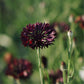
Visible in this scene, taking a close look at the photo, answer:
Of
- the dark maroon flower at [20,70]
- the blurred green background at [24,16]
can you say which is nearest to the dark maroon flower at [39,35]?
the dark maroon flower at [20,70]

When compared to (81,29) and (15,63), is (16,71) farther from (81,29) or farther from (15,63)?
(81,29)

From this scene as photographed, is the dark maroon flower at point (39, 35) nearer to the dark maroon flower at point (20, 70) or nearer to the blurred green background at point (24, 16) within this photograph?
the dark maroon flower at point (20, 70)

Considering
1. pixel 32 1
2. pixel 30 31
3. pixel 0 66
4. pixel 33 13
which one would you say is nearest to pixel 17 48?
pixel 0 66

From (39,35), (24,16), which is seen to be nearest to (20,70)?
(39,35)

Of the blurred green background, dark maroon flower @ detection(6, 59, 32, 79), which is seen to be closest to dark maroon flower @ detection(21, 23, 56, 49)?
dark maroon flower @ detection(6, 59, 32, 79)

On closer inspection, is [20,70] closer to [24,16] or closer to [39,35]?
[39,35]
